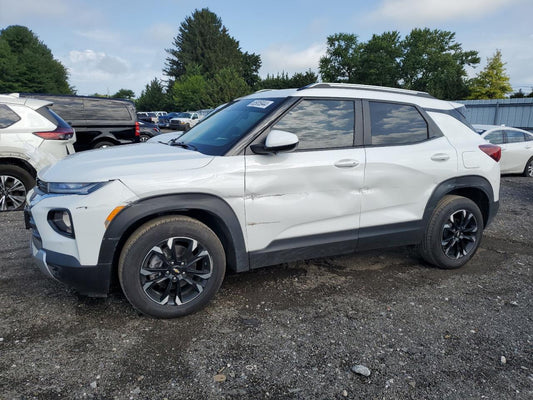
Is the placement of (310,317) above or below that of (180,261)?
below

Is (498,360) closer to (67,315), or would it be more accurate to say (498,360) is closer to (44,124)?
(67,315)

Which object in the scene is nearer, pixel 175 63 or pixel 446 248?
pixel 446 248

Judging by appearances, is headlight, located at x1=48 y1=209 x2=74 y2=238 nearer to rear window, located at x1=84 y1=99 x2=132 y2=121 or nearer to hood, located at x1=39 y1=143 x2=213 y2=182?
hood, located at x1=39 y1=143 x2=213 y2=182

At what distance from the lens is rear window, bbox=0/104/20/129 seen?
17.9 feet

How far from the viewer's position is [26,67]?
187 feet

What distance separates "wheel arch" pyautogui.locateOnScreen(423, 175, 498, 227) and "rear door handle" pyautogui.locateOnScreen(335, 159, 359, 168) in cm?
93

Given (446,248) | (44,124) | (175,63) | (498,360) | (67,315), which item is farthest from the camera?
(175,63)

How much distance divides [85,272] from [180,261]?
0.62 metres

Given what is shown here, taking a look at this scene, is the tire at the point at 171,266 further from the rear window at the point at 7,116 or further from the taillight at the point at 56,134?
the rear window at the point at 7,116

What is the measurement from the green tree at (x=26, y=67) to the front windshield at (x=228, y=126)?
6356 centimetres

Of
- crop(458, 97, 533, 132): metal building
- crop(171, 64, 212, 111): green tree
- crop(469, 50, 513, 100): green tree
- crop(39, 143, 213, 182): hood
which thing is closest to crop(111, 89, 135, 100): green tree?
crop(171, 64, 212, 111): green tree

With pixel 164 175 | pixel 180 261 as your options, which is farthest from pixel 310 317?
pixel 164 175

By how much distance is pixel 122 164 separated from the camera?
2605 millimetres

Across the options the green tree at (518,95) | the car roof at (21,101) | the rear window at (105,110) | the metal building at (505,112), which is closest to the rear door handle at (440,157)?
the car roof at (21,101)
